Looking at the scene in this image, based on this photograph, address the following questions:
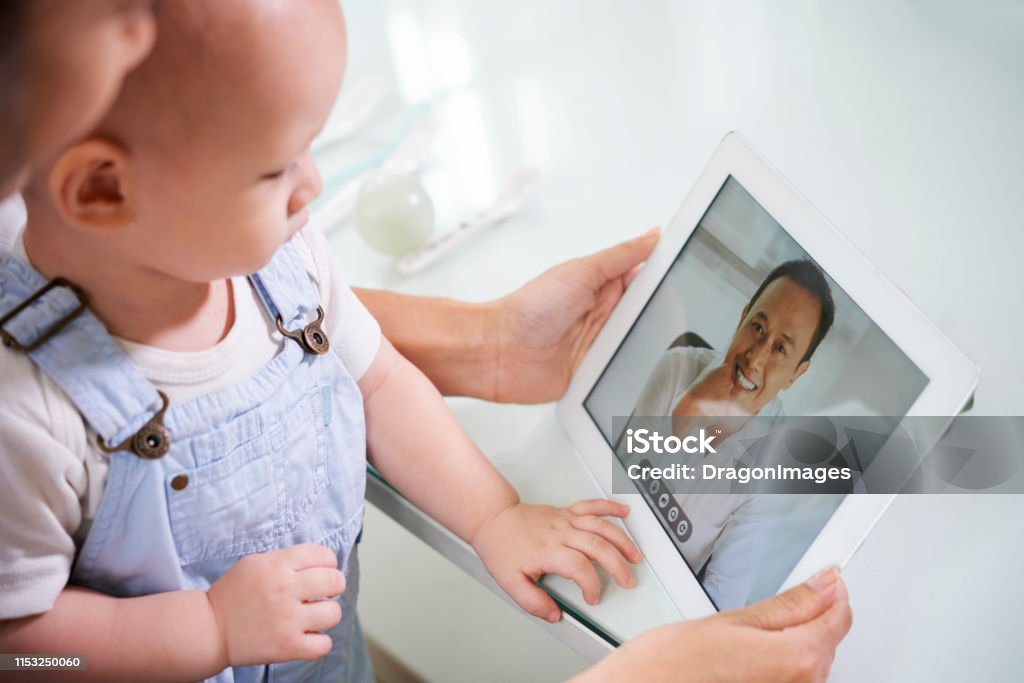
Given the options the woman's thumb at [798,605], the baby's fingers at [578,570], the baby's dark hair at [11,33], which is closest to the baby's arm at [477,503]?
the baby's fingers at [578,570]

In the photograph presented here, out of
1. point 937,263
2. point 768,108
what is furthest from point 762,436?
point 768,108

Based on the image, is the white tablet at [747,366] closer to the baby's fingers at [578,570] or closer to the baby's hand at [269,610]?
the baby's fingers at [578,570]

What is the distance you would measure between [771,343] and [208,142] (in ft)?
1.07

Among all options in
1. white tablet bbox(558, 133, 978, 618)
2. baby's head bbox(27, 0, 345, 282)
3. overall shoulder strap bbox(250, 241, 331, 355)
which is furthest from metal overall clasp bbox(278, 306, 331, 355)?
white tablet bbox(558, 133, 978, 618)

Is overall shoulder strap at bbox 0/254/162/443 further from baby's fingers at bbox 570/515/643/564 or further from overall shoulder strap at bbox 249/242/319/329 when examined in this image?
baby's fingers at bbox 570/515/643/564

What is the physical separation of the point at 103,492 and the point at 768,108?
0.70 m

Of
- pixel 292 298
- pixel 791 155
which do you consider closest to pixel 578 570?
pixel 292 298

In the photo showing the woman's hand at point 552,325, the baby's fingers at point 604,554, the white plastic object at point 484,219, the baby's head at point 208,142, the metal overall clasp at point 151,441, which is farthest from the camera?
the white plastic object at point 484,219

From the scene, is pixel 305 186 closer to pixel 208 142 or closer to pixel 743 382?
pixel 208 142

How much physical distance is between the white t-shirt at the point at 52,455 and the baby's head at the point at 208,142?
69mm

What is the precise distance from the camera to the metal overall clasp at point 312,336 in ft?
1.81

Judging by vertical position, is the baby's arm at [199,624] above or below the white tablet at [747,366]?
below

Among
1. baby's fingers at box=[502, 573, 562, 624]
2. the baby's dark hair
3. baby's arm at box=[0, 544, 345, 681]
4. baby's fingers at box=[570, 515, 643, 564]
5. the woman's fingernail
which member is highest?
the baby's dark hair

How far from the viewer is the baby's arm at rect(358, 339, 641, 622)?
1.92ft
